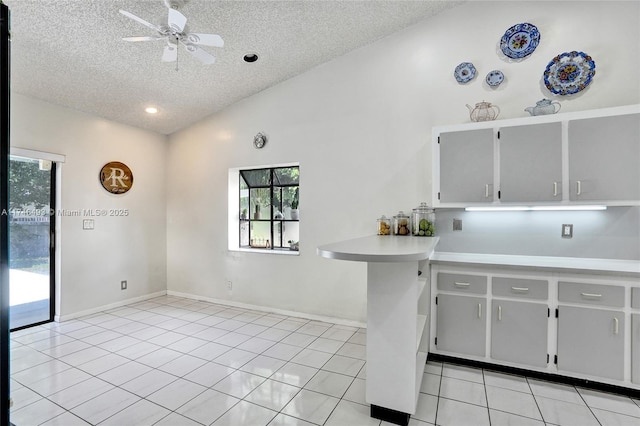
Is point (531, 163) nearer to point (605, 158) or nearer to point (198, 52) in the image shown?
point (605, 158)

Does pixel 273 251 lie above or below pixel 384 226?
below

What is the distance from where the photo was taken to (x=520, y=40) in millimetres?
2906

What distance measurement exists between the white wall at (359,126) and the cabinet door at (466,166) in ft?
→ 1.21

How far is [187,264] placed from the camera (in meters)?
4.95

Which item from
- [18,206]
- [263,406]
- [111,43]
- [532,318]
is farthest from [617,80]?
[18,206]

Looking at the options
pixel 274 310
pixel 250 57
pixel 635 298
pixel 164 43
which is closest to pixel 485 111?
pixel 635 298

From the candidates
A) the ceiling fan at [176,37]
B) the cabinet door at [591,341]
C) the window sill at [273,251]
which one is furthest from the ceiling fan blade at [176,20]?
the cabinet door at [591,341]

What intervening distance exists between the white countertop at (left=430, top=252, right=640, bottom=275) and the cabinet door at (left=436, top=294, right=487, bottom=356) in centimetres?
32

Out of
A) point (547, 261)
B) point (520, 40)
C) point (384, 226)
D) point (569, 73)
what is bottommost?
point (547, 261)

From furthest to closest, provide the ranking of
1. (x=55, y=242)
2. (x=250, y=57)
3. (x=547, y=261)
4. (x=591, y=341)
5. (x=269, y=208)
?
1. (x=269, y=208)
2. (x=55, y=242)
3. (x=250, y=57)
4. (x=547, y=261)
5. (x=591, y=341)

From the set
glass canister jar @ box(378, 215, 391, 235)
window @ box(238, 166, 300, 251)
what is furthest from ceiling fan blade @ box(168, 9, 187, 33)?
glass canister jar @ box(378, 215, 391, 235)

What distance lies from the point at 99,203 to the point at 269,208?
2.31 meters

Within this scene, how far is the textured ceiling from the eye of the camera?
2623 millimetres

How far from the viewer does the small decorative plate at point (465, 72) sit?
10.1 feet
